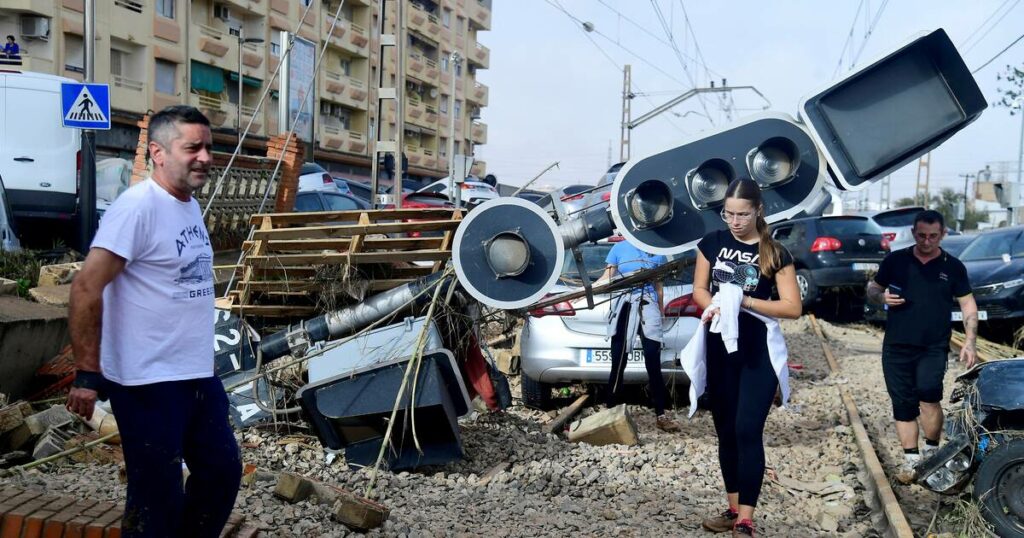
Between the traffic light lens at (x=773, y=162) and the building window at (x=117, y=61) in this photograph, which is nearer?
the traffic light lens at (x=773, y=162)

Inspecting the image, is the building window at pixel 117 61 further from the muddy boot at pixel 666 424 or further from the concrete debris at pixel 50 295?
the muddy boot at pixel 666 424

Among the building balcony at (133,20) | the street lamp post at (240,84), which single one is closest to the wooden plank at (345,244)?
the building balcony at (133,20)

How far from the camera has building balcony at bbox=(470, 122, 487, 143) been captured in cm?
7944

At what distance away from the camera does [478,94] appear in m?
78.0

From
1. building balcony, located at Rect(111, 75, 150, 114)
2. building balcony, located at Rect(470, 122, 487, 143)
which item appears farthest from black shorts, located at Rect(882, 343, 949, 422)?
building balcony, located at Rect(470, 122, 487, 143)

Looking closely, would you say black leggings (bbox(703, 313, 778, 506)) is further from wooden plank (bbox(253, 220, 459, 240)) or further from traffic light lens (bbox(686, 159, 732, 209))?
wooden plank (bbox(253, 220, 459, 240))

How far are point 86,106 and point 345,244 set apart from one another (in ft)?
29.4

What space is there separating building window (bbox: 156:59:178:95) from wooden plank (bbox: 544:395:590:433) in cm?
3356

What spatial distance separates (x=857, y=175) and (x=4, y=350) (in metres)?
5.60

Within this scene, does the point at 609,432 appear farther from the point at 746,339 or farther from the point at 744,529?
the point at 746,339

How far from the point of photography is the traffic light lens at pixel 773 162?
567 cm

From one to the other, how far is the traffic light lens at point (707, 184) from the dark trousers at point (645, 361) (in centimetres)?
257

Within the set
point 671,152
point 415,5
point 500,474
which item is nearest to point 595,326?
point 500,474

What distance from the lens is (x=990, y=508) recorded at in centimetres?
540
